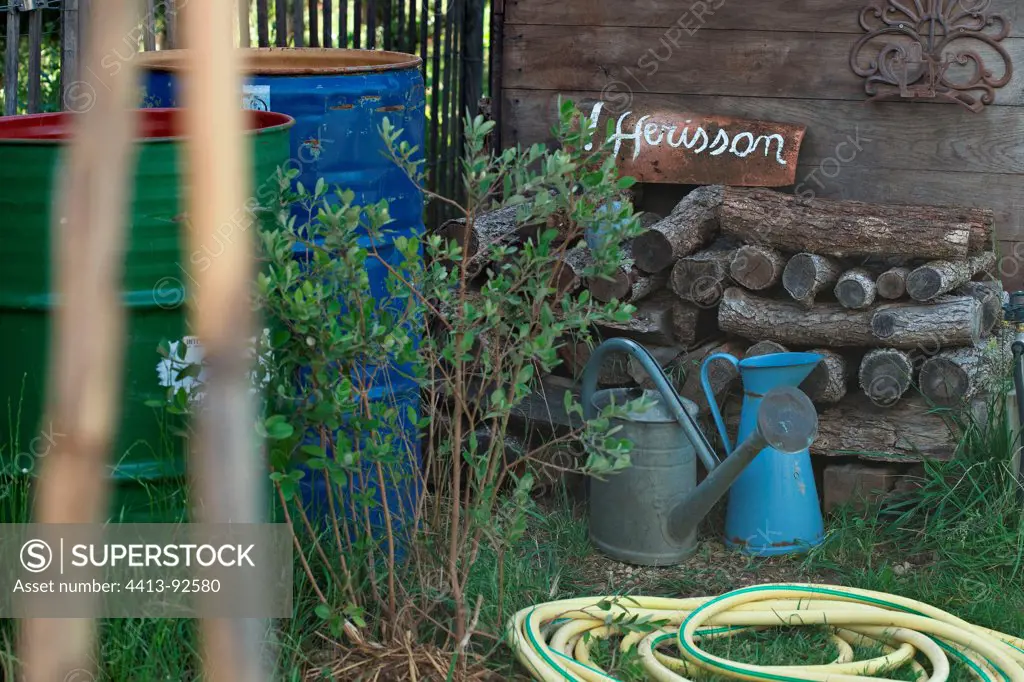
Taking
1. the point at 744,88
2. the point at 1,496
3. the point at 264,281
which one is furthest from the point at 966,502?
the point at 1,496

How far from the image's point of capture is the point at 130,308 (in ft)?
7.52

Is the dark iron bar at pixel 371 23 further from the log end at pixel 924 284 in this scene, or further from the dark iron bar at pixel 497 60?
the log end at pixel 924 284

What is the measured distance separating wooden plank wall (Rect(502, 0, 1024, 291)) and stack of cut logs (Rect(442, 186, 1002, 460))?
1.09 feet

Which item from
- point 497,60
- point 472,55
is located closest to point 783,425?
point 497,60

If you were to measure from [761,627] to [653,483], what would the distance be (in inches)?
22.5

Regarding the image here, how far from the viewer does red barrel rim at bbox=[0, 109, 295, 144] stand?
260 cm

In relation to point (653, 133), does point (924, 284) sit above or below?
below

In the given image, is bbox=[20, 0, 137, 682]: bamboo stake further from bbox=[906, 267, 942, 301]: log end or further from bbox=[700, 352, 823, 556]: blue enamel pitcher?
bbox=[906, 267, 942, 301]: log end

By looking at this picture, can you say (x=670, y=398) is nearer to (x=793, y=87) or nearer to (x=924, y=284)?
(x=924, y=284)

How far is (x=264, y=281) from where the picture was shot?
2057mm

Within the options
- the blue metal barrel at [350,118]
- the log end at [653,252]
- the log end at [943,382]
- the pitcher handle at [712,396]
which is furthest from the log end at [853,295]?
the blue metal barrel at [350,118]

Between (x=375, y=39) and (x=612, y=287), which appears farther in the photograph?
(x=375, y=39)

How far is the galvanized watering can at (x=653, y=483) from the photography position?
308 cm

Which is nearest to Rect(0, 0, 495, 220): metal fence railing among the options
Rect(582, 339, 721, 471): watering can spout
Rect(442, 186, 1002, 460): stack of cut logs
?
Rect(442, 186, 1002, 460): stack of cut logs
